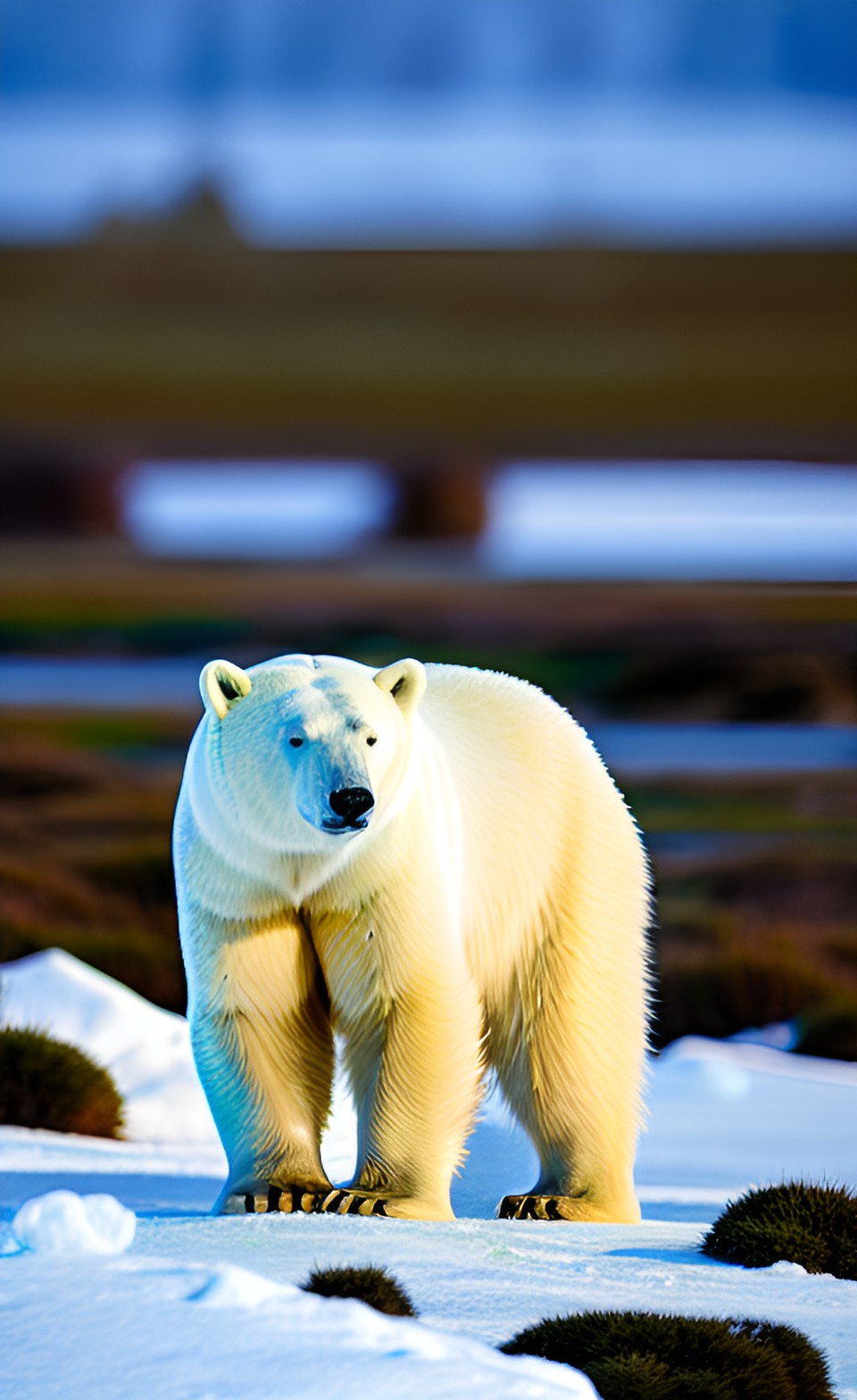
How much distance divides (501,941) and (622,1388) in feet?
3.09

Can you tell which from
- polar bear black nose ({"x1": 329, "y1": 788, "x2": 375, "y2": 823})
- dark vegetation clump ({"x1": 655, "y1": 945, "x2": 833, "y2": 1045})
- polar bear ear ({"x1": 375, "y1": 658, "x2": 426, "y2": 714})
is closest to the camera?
polar bear black nose ({"x1": 329, "y1": 788, "x2": 375, "y2": 823})

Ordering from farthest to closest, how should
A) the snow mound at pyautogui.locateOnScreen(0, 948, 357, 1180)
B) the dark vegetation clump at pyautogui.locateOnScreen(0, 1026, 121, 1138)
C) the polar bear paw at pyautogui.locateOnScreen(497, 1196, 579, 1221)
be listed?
1. the snow mound at pyautogui.locateOnScreen(0, 948, 357, 1180)
2. the dark vegetation clump at pyautogui.locateOnScreen(0, 1026, 121, 1138)
3. the polar bear paw at pyautogui.locateOnScreen(497, 1196, 579, 1221)

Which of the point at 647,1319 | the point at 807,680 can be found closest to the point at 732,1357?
the point at 647,1319

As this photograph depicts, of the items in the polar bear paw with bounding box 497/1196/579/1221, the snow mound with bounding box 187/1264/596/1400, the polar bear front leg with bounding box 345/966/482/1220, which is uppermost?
the polar bear front leg with bounding box 345/966/482/1220

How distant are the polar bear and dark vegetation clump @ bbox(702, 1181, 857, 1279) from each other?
335mm

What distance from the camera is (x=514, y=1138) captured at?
252cm

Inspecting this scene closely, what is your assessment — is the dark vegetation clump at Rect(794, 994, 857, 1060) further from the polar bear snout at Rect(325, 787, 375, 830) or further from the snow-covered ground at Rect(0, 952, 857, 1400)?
the polar bear snout at Rect(325, 787, 375, 830)

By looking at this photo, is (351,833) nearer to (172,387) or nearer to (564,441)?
(172,387)

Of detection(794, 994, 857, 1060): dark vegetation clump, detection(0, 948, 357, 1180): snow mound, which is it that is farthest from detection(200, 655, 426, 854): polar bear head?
detection(794, 994, 857, 1060): dark vegetation clump

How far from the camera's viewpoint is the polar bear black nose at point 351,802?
69.8 inches

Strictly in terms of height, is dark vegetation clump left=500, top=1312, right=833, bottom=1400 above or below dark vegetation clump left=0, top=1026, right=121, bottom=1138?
below

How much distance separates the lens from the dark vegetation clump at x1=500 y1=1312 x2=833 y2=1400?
4.53 ft

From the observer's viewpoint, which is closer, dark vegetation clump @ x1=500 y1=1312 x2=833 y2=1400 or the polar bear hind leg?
dark vegetation clump @ x1=500 y1=1312 x2=833 y2=1400

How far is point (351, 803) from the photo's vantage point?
1.77 meters
